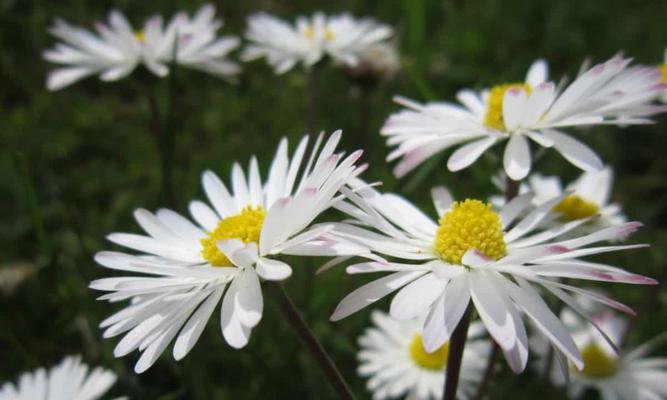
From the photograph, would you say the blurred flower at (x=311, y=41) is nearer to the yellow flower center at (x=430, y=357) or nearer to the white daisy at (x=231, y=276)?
the yellow flower center at (x=430, y=357)

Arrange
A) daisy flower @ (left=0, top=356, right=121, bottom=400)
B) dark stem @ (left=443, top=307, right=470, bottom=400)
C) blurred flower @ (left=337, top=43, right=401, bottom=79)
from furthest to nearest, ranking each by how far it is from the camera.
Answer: blurred flower @ (left=337, top=43, right=401, bottom=79) → daisy flower @ (left=0, top=356, right=121, bottom=400) → dark stem @ (left=443, top=307, right=470, bottom=400)

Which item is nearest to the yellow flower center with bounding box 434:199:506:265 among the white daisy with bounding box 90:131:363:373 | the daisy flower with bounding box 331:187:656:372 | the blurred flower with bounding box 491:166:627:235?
the daisy flower with bounding box 331:187:656:372

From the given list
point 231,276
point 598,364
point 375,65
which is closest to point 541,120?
point 231,276

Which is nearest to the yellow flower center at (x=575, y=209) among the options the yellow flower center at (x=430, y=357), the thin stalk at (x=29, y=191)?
the yellow flower center at (x=430, y=357)

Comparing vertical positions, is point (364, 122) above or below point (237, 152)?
below

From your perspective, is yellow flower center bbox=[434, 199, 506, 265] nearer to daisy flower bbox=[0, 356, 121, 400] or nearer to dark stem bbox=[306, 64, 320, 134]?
daisy flower bbox=[0, 356, 121, 400]

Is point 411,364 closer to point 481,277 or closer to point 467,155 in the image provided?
point 467,155
